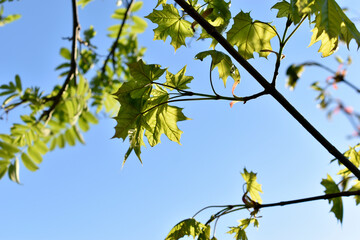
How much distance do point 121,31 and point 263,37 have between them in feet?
8.41

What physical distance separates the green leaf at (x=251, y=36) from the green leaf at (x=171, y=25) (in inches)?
8.8

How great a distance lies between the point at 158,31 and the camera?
1444mm

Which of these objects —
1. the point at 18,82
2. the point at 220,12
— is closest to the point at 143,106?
the point at 220,12

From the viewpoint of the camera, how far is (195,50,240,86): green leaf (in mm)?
Result: 1142

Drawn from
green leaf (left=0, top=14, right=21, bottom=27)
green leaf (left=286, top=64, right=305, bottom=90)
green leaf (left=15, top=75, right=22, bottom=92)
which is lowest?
green leaf (left=286, top=64, right=305, bottom=90)

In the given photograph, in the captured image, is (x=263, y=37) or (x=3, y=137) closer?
(x=263, y=37)

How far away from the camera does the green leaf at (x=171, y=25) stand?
4.49 ft

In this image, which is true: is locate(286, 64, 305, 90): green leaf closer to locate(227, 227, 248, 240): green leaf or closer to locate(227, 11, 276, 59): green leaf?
locate(227, 11, 276, 59): green leaf

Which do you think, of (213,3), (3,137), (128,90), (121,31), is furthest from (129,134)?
(121,31)

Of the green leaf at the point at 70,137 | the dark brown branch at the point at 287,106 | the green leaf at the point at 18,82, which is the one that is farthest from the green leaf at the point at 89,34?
the dark brown branch at the point at 287,106

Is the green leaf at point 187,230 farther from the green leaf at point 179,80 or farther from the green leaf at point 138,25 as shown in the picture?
the green leaf at point 138,25

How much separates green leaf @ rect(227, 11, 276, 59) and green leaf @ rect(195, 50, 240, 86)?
5.0 inches

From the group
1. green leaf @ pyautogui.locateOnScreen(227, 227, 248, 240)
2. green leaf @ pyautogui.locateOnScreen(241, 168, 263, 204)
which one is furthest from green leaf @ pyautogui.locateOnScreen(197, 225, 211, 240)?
green leaf @ pyautogui.locateOnScreen(241, 168, 263, 204)

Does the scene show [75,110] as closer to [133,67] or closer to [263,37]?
[133,67]
